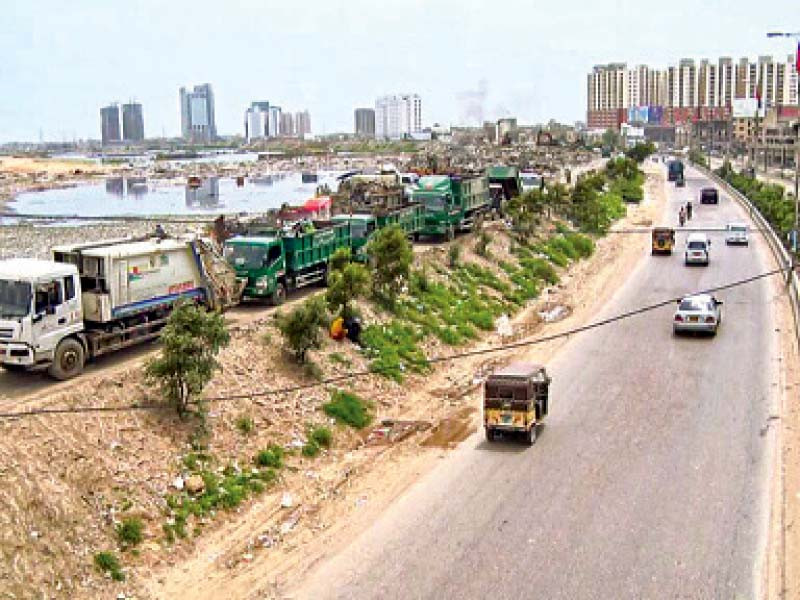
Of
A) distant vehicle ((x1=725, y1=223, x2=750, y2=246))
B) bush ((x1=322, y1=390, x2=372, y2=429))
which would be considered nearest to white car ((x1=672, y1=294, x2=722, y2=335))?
bush ((x1=322, y1=390, x2=372, y2=429))

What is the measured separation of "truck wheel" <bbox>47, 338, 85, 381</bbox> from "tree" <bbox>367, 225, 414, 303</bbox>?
10772mm

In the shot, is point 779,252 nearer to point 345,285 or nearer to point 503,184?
point 503,184

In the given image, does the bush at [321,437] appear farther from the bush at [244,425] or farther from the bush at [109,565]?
the bush at [109,565]

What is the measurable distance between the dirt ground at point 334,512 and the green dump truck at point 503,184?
22150 millimetres

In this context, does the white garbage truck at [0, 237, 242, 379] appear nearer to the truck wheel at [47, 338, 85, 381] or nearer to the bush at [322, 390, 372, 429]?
the truck wheel at [47, 338, 85, 381]

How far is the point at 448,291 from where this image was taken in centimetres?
3061

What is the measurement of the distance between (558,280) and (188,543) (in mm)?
26370

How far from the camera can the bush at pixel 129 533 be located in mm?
13777

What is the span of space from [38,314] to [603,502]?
10.2 meters

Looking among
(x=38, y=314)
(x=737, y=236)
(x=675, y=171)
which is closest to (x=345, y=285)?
(x=38, y=314)

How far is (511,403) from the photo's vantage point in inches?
715

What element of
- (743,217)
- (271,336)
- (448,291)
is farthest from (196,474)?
(743,217)

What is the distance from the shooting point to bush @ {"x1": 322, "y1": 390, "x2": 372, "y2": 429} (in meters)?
19.8

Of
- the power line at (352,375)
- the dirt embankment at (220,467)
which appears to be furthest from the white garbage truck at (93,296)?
the power line at (352,375)
